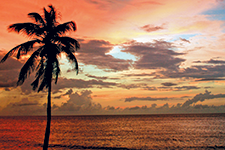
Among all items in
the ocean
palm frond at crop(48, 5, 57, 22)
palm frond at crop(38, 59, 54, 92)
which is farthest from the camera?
the ocean

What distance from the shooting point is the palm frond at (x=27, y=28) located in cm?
1784

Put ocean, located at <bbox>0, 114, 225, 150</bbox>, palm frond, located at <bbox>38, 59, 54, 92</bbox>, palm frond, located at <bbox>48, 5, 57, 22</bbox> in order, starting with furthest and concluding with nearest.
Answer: ocean, located at <bbox>0, 114, 225, 150</bbox>
palm frond, located at <bbox>48, 5, 57, 22</bbox>
palm frond, located at <bbox>38, 59, 54, 92</bbox>

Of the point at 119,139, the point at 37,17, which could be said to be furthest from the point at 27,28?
the point at 119,139

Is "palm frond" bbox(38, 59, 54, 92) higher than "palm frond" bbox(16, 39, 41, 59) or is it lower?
lower

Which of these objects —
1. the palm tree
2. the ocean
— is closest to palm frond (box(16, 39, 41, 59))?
the palm tree

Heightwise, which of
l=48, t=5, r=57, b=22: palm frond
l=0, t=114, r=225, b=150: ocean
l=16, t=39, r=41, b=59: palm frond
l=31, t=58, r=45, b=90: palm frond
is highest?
l=48, t=5, r=57, b=22: palm frond

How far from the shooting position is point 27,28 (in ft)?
59.2

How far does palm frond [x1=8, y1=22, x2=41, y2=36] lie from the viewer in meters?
17.8

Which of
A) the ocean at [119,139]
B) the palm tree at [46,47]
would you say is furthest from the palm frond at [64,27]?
the ocean at [119,139]

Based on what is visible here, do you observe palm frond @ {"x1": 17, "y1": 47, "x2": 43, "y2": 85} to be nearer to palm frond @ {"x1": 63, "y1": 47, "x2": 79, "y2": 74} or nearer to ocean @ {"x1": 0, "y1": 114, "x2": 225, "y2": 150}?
palm frond @ {"x1": 63, "y1": 47, "x2": 79, "y2": 74}

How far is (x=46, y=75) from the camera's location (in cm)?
1777

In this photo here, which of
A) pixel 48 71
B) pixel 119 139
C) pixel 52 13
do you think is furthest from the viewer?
pixel 119 139

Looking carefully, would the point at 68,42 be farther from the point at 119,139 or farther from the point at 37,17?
the point at 119,139

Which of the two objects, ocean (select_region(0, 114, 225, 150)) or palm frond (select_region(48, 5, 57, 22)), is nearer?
palm frond (select_region(48, 5, 57, 22))
